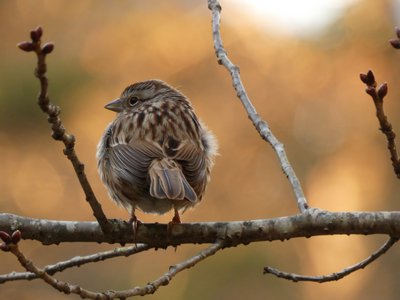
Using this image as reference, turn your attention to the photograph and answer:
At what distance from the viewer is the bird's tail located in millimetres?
4480

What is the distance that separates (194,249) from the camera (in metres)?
13.1

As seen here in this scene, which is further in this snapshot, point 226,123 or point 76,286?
point 226,123

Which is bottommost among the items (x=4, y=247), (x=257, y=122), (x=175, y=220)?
(x=4, y=247)

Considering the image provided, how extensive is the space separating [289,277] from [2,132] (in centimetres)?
1052

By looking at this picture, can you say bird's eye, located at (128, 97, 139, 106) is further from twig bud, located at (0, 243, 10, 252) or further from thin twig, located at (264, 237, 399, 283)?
twig bud, located at (0, 243, 10, 252)

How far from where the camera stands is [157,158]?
4.90 meters

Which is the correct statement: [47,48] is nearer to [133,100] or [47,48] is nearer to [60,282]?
[60,282]

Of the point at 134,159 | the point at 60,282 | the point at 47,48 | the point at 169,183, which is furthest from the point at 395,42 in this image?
the point at 134,159

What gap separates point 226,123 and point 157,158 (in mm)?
10393

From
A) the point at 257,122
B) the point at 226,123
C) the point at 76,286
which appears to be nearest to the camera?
the point at 76,286

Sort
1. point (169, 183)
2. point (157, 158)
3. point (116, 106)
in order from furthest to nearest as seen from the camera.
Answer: point (116, 106) < point (157, 158) < point (169, 183)

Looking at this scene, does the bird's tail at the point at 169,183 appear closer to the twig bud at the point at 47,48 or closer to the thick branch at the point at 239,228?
the thick branch at the point at 239,228

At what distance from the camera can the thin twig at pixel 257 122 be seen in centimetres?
402

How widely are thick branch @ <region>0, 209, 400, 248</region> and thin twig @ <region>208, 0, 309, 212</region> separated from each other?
3.8 inches
